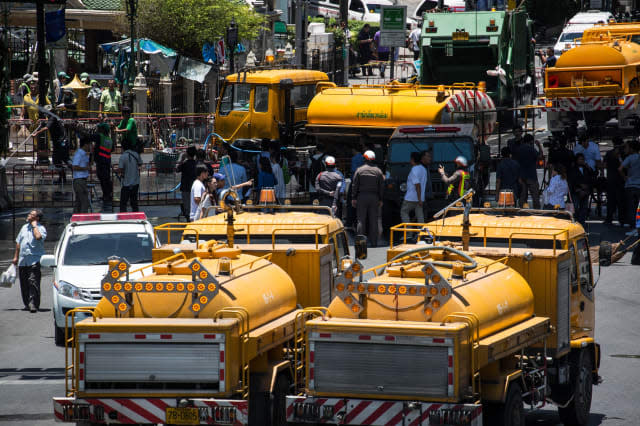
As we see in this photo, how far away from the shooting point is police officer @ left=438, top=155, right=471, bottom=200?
21.0m

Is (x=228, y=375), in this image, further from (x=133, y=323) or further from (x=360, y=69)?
(x=360, y=69)

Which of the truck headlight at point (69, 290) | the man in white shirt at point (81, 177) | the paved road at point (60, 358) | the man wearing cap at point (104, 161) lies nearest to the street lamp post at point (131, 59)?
the man wearing cap at point (104, 161)

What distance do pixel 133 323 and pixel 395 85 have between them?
1781 cm

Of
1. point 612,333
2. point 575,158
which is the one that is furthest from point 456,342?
point 575,158

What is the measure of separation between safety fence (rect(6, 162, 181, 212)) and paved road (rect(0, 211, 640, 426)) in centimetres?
635

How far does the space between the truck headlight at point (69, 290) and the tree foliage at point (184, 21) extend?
100 ft

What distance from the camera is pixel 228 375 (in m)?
9.02

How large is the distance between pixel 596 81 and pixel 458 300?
19.0 m

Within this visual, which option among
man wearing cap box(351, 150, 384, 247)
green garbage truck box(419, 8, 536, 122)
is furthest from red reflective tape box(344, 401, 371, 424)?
green garbage truck box(419, 8, 536, 122)

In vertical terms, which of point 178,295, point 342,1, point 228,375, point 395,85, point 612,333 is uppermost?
point 342,1

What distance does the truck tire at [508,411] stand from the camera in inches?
364

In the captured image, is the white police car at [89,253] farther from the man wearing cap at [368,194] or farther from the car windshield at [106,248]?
the man wearing cap at [368,194]

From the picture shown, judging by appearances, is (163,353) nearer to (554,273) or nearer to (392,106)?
(554,273)

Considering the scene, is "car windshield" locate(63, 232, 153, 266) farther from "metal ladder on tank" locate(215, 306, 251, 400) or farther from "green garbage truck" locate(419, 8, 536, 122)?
"green garbage truck" locate(419, 8, 536, 122)
